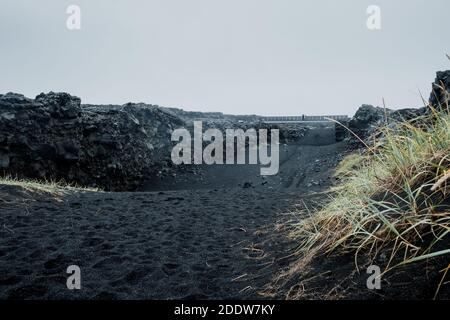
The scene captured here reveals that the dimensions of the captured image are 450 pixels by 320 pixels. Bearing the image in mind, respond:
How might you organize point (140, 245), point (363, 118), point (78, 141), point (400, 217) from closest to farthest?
point (400, 217) < point (140, 245) < point (78, 141) < point (363, 118)

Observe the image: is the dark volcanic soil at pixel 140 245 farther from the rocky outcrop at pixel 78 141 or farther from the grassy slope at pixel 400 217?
the rocky outcrop at pixel 78 141

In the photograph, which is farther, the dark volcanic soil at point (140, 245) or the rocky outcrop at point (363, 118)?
the rocky outcrop at point (363, 118)

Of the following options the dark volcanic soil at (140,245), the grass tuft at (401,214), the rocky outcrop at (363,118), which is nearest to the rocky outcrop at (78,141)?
the dark volcanic soil at (140,245)

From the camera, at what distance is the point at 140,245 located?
12.3ft

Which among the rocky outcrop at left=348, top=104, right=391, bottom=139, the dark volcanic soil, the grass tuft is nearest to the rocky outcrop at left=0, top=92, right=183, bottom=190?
the dark volcanic soil

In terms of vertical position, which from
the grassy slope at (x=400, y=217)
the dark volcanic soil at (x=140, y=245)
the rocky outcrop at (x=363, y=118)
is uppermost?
the rocky outcrop at (x=363, y=118)

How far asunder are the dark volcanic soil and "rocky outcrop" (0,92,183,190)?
521cm

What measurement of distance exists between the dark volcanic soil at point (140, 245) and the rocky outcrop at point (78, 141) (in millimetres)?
5212

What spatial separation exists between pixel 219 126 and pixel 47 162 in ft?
31.8

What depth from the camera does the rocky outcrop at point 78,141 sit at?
36.4ft

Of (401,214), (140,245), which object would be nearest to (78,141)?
(140,245)

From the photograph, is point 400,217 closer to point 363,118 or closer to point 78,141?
point 78,141

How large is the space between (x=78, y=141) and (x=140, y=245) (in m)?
9.87

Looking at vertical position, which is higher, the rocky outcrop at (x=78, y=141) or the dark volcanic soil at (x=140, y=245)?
the rocky outcrop at (x=78, y=141)
